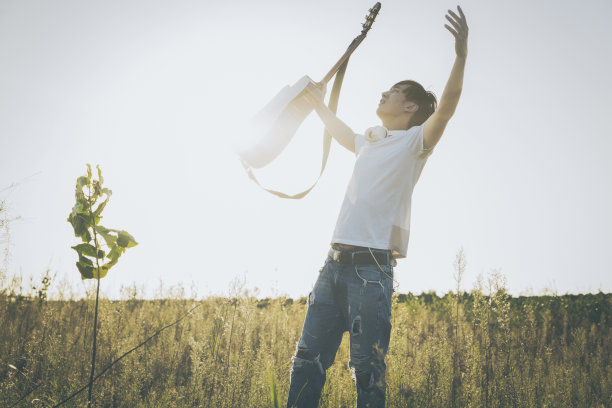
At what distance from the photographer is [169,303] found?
533 centimetres

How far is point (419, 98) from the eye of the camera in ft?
7.87

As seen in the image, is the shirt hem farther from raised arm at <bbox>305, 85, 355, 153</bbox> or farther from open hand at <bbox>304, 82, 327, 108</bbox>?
open hand at <bbox>304, 82, 327, 108</bbox>

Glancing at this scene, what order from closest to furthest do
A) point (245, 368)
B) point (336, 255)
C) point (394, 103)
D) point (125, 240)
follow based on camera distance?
point (125, 240) < point (336, 255) < point (394, 103) < point (245, 368)

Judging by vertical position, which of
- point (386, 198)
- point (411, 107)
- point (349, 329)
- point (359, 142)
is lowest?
point (349, 329)

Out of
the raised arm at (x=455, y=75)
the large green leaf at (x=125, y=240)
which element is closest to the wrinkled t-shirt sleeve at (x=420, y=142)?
the raised arm at (x=455, y=75)

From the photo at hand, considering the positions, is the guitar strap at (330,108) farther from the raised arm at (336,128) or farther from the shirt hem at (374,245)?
the shirt hem at (374,245)

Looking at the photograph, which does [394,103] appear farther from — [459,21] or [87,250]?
[87,250]

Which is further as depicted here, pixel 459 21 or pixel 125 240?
pixel 459 21

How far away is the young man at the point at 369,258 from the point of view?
1.77m

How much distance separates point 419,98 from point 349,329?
163 cm

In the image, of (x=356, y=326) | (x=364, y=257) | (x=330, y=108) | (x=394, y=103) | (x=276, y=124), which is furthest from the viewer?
(x=330, y=108)

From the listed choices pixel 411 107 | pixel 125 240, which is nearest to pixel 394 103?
pixel 411 107

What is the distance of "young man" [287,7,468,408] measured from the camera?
1766mm

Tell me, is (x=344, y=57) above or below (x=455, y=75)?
above
